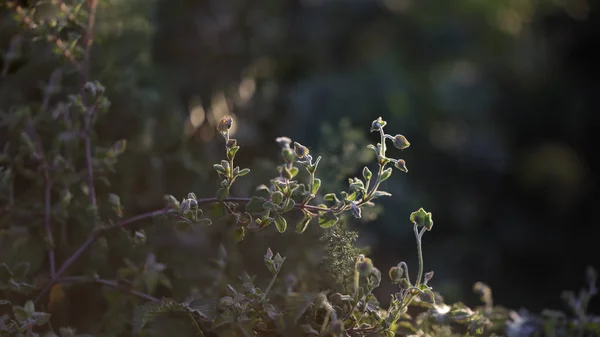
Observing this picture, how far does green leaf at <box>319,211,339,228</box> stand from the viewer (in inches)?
26.5

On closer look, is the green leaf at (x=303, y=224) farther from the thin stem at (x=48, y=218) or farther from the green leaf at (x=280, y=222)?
the thin stem at (x=48, y=218)

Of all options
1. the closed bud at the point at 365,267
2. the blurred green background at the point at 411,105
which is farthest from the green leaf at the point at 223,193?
the blurred green background at the point at 411,105

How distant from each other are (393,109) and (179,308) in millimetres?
1743

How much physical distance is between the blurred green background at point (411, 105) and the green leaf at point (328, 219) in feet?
0.84

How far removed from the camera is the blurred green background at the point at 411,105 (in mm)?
1129

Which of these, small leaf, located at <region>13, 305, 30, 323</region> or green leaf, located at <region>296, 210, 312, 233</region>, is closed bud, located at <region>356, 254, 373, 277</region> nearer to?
green leaf, located at <region>296, 210, 312, 233</region>

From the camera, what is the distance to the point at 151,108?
3.84ft

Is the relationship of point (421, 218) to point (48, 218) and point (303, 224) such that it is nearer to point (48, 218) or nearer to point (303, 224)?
point (303, 224)

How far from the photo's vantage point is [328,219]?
681 mm

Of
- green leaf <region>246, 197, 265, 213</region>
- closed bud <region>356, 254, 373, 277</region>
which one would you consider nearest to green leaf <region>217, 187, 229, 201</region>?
green leaf <region>246, 197, 265, 213</region>

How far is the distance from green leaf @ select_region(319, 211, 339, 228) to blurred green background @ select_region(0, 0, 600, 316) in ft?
0.84

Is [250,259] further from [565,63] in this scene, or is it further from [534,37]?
[534,37]

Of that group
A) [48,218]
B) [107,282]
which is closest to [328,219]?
[107,282]

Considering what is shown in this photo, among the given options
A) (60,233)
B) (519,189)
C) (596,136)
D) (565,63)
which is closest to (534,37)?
(565,63)
